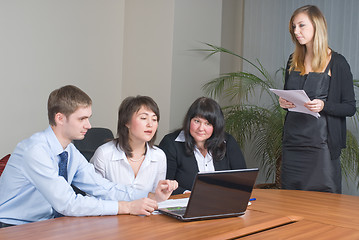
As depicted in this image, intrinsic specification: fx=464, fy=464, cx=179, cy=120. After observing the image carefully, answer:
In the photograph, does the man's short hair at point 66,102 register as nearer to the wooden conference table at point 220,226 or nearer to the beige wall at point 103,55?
the wooden conference table at point 220,226

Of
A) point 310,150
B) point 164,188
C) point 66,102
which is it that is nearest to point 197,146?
point 310,150

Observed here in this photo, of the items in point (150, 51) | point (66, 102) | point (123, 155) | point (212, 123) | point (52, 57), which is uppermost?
point (150, 51)

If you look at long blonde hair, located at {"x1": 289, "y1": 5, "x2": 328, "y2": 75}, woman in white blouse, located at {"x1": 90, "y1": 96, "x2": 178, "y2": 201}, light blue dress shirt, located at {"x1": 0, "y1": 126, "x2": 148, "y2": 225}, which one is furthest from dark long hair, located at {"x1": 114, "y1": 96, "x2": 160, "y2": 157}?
long blonde hair, located at {"x1": 289, "y1": 5, "x2": 328, "y2": 75}

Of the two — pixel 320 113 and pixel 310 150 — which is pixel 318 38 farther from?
pixel 310 150

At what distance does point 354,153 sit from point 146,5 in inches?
96.1

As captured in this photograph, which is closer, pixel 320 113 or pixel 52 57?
pixel 320 113

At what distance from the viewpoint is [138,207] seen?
5.94 feet

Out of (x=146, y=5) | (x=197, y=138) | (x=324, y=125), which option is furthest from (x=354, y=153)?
(x=146, y=5)

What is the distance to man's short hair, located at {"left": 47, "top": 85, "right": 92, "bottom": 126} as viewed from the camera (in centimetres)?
203

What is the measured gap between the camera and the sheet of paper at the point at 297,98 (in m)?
2.55

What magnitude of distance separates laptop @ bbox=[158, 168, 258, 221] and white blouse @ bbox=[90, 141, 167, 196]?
730 millimetres

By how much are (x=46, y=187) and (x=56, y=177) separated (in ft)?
0.18

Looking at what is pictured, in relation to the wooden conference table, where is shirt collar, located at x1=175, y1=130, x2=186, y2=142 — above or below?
above

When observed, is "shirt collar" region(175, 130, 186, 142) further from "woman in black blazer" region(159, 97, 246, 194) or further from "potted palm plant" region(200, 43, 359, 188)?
"potted palm plant" region(200, 43, 359, 188)
